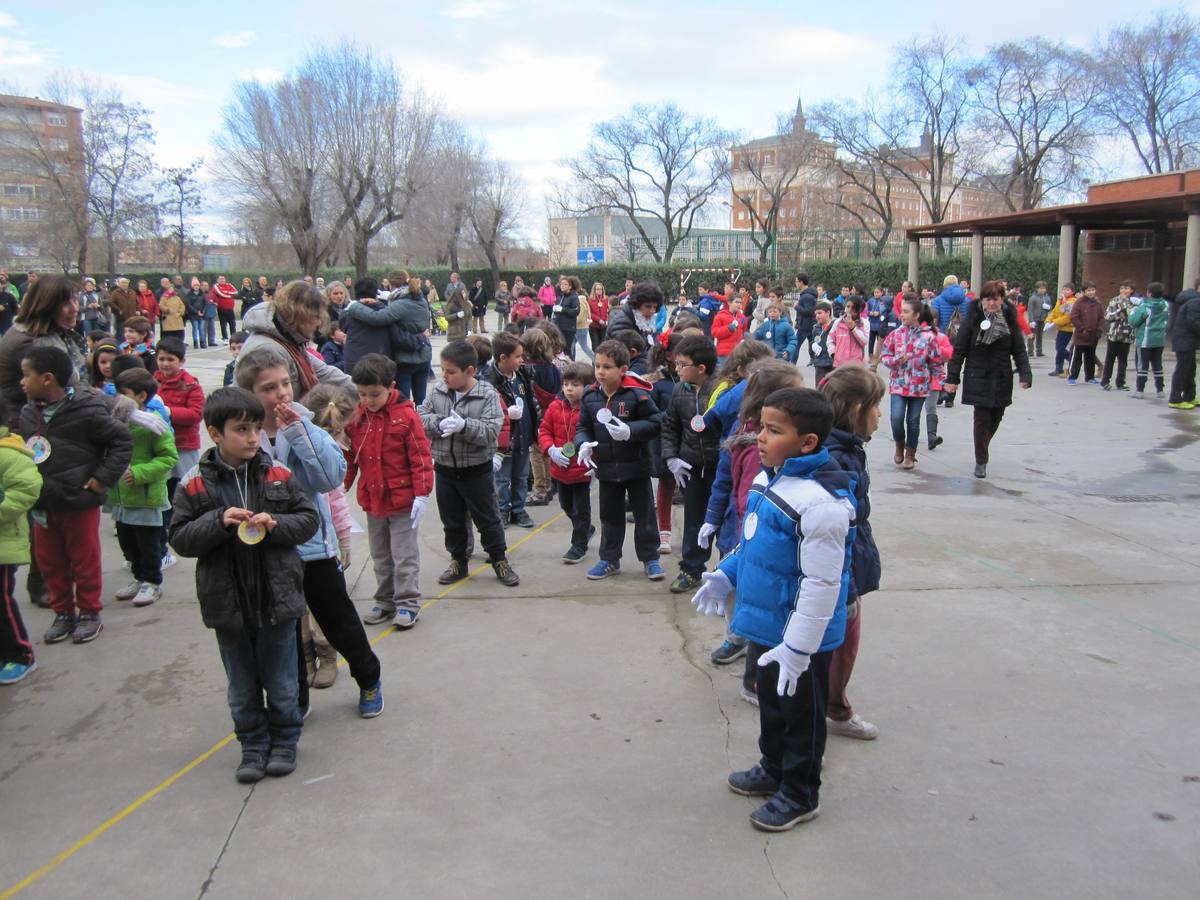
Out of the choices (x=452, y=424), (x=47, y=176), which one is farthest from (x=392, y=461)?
(x=47, y=176)

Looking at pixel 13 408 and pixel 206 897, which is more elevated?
pixel 13 408

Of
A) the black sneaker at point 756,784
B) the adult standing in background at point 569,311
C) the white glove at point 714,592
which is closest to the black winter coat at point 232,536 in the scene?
the white glove at point 714,592

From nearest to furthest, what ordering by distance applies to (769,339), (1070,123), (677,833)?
(677,833), (769,339), (1070,123)

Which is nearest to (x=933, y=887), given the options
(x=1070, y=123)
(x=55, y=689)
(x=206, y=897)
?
(x=206, y=897)

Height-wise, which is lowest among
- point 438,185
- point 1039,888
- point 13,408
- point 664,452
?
point 1039,888

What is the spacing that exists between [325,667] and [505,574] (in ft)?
5.10

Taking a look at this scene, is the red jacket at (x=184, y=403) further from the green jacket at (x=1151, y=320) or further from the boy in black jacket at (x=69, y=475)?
the green jacket at (x=1151, y=320)

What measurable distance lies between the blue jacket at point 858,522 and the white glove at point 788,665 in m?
0.58

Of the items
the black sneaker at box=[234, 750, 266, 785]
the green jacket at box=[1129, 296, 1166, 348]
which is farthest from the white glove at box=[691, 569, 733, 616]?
the green jacket at box=[1129, 296, 1166, 348]

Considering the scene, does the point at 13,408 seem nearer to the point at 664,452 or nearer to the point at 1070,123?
the point at 664,452

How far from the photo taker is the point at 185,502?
3350 mm

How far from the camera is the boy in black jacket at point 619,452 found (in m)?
5.76

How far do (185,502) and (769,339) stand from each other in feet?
35.5

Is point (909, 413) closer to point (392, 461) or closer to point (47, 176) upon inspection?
point (392, 461)
